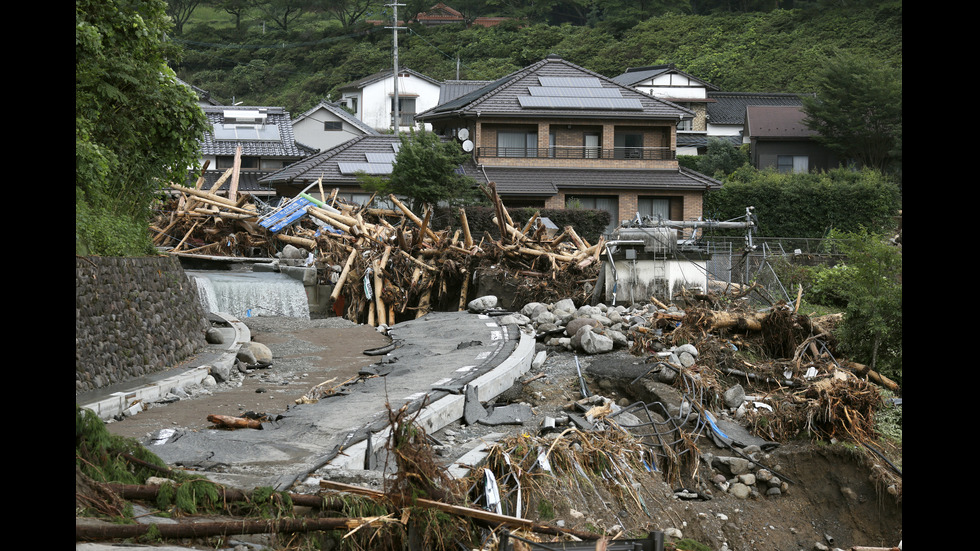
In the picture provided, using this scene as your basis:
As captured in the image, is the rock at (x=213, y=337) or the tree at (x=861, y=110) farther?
the tree at (x=861, y=110)

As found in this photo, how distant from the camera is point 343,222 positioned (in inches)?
1034

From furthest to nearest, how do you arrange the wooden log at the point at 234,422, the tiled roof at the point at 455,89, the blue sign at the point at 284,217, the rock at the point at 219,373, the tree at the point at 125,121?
the tiled roof at the point at 455,89, the blue sign at the point at 284,217, the rock at the point at 219,373, the tree at the point at 125,121, the wooden log at the point at 234,422

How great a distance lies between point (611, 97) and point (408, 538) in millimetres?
36761

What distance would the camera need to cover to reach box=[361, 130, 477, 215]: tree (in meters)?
29.7

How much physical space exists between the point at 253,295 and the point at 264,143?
27593mm

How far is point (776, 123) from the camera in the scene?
4988 centimetres

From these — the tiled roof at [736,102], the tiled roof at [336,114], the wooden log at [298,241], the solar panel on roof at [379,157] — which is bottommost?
the wooden log at [298,241]

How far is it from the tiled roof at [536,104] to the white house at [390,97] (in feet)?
60.1

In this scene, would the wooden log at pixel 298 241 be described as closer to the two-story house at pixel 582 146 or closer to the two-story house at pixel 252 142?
the two-story house at pixel 582 146

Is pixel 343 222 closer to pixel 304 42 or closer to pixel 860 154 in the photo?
pixel 860 154

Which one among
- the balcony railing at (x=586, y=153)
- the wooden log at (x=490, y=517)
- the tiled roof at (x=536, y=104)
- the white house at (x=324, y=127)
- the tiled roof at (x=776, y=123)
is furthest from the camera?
the white house at (x=324, y=127)

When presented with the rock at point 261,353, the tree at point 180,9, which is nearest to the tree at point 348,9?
the tree at point 180,9

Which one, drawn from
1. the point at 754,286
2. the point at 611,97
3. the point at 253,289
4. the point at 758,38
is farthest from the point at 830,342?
the point at 758,38

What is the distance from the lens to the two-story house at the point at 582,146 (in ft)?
127
